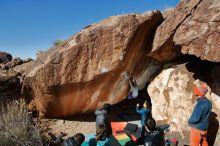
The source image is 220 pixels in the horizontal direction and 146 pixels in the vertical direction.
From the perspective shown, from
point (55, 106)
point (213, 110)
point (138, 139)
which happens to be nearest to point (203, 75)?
point (213, 110)

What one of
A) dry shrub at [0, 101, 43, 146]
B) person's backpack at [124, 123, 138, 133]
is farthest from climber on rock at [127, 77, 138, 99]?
dry shrub at [0, 101, 43, 146]

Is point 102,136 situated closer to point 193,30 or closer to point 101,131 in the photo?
point 101,131

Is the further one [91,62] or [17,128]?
[91,62]

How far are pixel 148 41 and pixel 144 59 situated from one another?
0.53 metres

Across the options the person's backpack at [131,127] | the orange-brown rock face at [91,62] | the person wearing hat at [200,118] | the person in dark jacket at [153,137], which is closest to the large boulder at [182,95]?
the person wearing hat at [200,118]

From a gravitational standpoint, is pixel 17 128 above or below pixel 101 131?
above

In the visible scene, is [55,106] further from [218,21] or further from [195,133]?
[218,21]

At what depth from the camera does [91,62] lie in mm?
7441

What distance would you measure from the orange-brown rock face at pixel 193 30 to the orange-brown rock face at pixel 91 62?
1.60 feet

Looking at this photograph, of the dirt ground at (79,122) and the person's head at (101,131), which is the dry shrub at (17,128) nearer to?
the dirt ground at (79,122)

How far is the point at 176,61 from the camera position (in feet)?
25.5

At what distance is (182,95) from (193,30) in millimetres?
1567

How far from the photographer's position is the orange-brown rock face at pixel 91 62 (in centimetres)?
730

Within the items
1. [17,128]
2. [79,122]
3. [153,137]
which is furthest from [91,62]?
[153,137]
